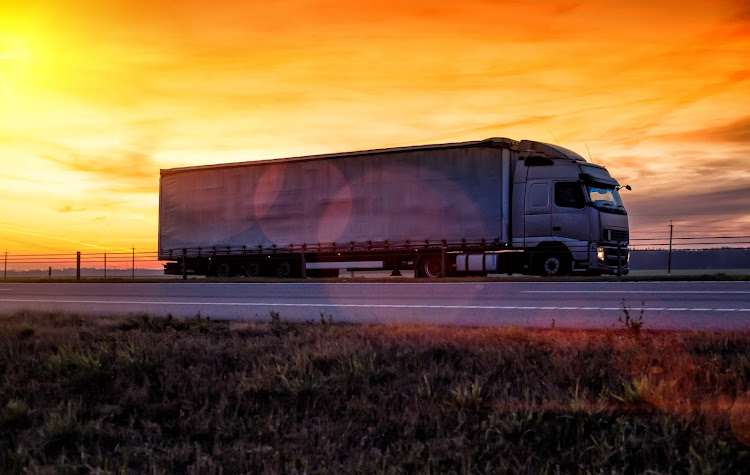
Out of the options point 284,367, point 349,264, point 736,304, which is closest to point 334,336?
point 284,367

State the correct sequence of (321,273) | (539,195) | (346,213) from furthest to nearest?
1. (321,273)
2. (346,213)
3. (539,195)

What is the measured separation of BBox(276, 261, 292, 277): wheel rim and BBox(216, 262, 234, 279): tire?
2.21 meters

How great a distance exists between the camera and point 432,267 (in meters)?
25.3

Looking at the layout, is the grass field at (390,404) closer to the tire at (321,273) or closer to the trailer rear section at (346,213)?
the trailer rear section at (346,213)

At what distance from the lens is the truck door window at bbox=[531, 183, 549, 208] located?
23.2 metres

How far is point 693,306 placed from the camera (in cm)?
1235

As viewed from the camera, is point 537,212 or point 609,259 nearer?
point 609,259

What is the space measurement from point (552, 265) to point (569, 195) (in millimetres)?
2305

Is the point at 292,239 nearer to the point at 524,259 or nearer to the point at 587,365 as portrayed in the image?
the point at 524,259

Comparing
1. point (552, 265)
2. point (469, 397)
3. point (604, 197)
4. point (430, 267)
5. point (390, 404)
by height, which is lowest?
point (390, 404)

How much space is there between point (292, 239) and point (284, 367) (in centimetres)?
2071

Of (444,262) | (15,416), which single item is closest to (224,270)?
(444,262)

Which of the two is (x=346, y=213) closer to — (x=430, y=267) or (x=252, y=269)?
(x=430, y=267)

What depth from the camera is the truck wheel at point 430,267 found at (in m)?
25.1
